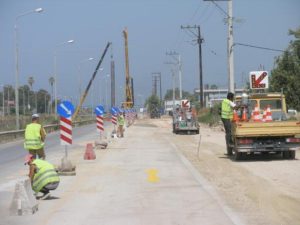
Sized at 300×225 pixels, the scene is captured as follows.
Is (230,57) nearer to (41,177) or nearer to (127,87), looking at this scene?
(41,177)

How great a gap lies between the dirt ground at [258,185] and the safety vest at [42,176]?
11.3 feet

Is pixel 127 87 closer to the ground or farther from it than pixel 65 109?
farther from it

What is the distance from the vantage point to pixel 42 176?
12680mm

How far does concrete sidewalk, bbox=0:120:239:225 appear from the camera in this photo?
409 inches

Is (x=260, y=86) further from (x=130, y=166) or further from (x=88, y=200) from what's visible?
(x=88, y=200)

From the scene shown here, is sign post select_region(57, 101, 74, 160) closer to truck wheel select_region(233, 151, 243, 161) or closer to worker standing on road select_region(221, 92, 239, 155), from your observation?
worker standing on road select_region(221, 92, 239, 155)

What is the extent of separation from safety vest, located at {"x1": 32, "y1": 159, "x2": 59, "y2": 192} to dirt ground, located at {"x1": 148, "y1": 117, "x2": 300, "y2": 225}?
11.3 feet

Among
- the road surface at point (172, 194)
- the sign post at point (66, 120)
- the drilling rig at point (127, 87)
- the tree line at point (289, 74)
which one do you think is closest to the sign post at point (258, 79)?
the road surface at point (172, 194)

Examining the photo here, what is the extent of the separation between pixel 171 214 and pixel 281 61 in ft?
132

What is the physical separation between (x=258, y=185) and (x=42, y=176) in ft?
16.9

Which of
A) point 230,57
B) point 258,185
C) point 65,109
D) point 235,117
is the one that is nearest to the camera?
point 258,185

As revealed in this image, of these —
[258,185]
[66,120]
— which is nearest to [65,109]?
[66,120]

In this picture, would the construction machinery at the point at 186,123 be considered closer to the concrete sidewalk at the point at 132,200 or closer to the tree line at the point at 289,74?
the tree line at the point at 289,74

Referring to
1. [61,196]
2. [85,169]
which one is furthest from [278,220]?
[85,169]
